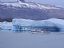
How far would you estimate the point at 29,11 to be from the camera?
151 centimetres

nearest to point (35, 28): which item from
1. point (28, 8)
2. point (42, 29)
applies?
point (42, 29)

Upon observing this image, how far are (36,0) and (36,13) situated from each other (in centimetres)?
11

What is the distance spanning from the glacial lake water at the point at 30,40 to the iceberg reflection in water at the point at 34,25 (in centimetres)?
4

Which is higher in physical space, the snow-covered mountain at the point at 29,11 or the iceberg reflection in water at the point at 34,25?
the snow-covered mountain at the point at 29,11

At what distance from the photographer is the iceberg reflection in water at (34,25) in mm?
1472

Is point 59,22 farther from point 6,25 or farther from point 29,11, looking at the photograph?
point 6,25

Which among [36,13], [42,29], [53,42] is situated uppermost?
[36,13]

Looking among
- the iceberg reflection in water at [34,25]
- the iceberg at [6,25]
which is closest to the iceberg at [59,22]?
the iceberg reflection in water at [34,25]

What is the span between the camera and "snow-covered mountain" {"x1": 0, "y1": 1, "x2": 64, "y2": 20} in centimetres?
150

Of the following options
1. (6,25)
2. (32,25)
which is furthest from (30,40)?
(6,25)

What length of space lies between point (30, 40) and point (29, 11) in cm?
23

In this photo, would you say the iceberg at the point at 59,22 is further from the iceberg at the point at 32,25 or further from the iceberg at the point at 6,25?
the iceberg at the point at 6,25

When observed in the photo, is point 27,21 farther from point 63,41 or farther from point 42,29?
point 63,41

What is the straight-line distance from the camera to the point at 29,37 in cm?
151
